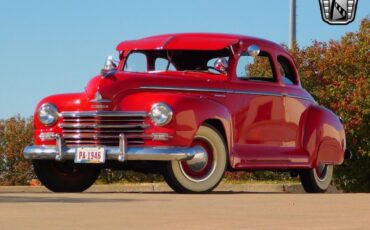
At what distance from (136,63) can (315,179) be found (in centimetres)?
308

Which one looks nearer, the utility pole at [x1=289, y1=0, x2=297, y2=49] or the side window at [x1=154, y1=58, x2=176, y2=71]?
the side window at [x1=154, y1=58, x2=176, y2=71]

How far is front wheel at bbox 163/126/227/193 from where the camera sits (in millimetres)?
13289

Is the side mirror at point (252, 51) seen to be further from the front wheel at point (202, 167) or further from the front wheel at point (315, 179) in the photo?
the front wheel at point (315, 179)

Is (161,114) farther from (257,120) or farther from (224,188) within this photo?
(224,188)

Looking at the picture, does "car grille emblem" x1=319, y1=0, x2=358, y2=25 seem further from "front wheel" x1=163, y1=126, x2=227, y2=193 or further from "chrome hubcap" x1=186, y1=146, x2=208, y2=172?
"chrome hubcap" x1=186, y1=146, x2=208, y2=172

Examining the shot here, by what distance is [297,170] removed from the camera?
16016mm

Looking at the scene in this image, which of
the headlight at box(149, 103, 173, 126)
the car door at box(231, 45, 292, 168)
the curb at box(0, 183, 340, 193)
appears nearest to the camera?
the headlight at box(149, 103, 173, 126)

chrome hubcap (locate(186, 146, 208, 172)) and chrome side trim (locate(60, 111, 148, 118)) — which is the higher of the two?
chrome side trim (locate(60, 111, 148, 118))

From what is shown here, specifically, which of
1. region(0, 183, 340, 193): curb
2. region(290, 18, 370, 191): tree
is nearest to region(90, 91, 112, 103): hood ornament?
region(0, 183, 340, 193): curb
